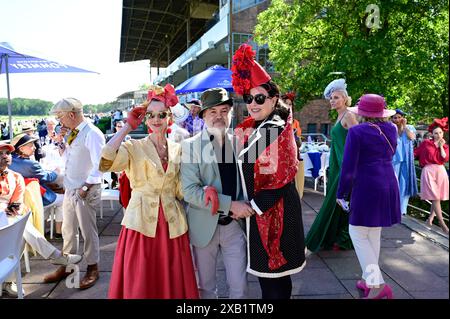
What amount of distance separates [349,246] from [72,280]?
2.82 metres

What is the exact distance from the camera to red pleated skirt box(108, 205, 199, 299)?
6.98 ft

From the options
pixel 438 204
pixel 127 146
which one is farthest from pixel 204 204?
pixel 438 204

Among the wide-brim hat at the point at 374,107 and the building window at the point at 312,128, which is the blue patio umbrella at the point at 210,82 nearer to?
the wide-brim hat at the point at 374,107

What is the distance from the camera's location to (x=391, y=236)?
12.0ft

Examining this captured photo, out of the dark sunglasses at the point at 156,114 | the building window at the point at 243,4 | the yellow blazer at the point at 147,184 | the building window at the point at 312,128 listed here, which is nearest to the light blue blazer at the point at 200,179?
the yellow blazer at the point at 147,184

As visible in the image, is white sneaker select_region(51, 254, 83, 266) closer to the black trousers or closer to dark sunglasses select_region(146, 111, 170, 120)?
dark sunglasses select_region(146, 111, 170, 120)

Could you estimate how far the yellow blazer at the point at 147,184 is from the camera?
2.15m

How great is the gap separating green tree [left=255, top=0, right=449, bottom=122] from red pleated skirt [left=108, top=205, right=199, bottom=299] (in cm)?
156

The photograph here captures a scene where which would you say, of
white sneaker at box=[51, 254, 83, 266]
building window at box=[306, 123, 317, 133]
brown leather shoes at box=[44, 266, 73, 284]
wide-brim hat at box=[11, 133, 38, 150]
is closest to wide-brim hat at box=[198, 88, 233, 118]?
white sneaker at box=[51, 254, 83, 266]

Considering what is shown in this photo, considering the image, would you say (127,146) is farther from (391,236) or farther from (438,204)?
(391,236)

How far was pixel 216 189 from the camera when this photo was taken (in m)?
2.02

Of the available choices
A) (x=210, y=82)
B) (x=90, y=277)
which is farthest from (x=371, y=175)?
(x=210, y=82)

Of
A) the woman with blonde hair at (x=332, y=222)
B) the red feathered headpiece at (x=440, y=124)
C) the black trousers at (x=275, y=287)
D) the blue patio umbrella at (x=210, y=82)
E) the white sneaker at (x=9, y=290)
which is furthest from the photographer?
the blue patio umbrella at (x=210, y=82)

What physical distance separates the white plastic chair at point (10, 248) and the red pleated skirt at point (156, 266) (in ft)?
2.64
